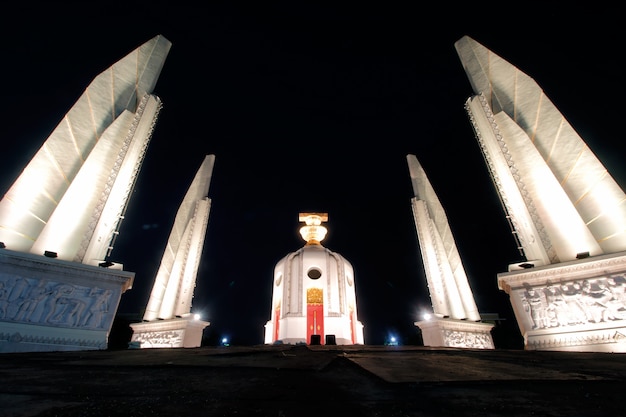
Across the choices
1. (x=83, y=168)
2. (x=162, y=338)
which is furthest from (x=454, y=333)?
(x=83, y=168)

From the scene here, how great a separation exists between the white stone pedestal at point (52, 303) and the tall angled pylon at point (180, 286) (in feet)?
17.7

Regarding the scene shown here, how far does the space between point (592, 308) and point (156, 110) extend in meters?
12.5

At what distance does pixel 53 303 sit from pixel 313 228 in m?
21.7

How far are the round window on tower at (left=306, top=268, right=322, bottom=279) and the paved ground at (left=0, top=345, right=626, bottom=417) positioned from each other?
67.0 ft

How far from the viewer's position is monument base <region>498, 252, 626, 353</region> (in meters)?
5.88

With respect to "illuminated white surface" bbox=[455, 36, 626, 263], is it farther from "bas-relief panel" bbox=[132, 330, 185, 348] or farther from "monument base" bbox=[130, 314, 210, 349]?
"bas-relief panel" bbox=[132, 330, 185, 348]

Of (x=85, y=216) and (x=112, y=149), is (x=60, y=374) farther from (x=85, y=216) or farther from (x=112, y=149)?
(x=112, y=149)

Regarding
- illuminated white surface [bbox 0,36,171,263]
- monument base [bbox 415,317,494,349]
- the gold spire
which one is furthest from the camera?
the gold spire

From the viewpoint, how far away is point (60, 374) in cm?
271

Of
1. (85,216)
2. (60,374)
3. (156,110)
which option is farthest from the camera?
(156,110)

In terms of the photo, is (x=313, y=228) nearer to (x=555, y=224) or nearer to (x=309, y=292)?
(x=309, y=292)

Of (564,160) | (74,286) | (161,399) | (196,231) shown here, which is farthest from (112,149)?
(564,160)

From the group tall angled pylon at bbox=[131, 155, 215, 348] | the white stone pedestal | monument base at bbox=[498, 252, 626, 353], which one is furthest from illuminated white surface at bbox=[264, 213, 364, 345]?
the white stone pedestal

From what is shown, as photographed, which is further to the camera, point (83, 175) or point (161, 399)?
point (83, 175)
